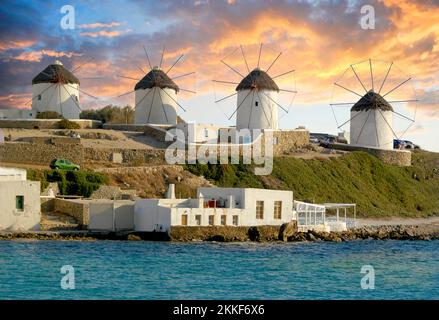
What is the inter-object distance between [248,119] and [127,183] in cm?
1855

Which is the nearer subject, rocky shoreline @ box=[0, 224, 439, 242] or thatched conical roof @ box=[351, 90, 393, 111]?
rocky shoreline @ box=[0, 224, 439, 242]

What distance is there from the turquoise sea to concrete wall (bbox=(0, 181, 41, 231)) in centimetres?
243

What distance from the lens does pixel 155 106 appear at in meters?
57.0

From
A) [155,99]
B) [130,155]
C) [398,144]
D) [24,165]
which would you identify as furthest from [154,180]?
[398,144]

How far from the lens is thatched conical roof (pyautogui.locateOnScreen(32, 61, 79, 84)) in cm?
5581

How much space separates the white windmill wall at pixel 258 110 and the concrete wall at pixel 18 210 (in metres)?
27.5

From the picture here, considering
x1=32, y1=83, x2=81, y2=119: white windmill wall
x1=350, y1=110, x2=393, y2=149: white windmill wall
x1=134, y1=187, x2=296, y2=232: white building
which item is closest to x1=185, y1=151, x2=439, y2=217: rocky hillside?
x1=350, y1=110, x2=393, y2=149: white windmill wall

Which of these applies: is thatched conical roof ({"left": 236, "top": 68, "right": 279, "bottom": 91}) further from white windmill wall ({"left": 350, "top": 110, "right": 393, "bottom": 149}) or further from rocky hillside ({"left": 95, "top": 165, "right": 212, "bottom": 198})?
rocky hillside ({"left": 95, "top": 165, "right": 212, "bottom": 198})

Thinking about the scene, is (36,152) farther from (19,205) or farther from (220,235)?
(220,235)

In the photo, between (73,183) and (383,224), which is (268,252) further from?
(383,224)

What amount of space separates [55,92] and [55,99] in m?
0.48

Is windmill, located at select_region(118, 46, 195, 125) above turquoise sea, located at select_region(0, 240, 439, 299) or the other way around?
above
